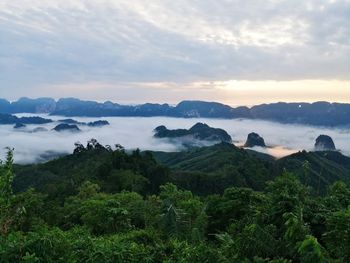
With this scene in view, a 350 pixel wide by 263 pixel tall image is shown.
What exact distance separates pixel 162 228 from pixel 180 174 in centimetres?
10777

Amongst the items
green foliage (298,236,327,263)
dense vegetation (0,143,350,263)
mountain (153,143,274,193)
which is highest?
green foliage (298,236,327,263)

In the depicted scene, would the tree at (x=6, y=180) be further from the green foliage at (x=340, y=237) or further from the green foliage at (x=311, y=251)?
the green foliage at (x=340, y=237)

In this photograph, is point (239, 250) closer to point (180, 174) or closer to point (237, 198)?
point (237, 198)

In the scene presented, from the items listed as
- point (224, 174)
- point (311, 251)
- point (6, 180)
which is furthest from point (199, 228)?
point (224, 174)

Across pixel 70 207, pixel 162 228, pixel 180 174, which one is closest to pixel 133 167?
pixel 180 174

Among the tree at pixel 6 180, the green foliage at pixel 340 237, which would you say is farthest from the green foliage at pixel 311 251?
the tree at pixel 6 180

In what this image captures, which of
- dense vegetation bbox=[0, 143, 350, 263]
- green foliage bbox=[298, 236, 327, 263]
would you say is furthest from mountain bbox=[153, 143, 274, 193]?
green foliage bbox=[298, 236, 327, 263]

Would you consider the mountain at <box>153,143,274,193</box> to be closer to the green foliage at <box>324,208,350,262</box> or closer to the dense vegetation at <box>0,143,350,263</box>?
the dense vegetation at <box>0,143,350,263</box>

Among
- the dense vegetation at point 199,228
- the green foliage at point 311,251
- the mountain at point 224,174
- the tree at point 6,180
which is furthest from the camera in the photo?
the mountain at point 224,174

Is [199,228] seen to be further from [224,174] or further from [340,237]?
[224,174]

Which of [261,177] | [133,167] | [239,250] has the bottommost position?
[261,177]

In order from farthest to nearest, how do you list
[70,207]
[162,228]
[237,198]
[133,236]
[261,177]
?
[261,177], [70,207], [237,198], [162,228], [133,236]

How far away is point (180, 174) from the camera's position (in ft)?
433

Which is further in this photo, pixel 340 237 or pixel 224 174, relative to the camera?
pixel 224 174
